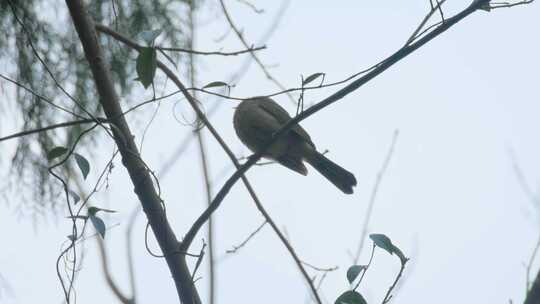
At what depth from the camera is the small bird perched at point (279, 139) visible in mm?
4348

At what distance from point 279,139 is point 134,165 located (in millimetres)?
1764

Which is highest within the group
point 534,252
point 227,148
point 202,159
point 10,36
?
point 10,36

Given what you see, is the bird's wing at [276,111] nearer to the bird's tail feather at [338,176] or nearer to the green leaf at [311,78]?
the bird's tail feather at [338,176]

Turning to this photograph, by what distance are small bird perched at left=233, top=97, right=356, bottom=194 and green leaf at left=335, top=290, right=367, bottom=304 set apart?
1.99 meters

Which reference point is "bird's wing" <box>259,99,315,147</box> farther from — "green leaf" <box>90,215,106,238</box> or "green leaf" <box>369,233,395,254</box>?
"green leaf" <box>369,233,395,254</box>

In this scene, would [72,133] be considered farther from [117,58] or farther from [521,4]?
[521,4]

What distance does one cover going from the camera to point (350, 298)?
2193mm

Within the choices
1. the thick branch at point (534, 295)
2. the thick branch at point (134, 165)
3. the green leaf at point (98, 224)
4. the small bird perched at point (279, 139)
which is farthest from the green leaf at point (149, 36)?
the small bird perched at point (279, 139)

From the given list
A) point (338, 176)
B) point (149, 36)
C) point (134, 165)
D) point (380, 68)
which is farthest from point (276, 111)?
point (380, 68)

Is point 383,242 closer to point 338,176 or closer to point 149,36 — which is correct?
point 149,36

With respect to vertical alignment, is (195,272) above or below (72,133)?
below

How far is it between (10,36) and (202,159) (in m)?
0.94

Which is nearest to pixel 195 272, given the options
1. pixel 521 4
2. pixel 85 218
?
pixel 85 218

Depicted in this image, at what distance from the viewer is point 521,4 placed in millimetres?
2555
